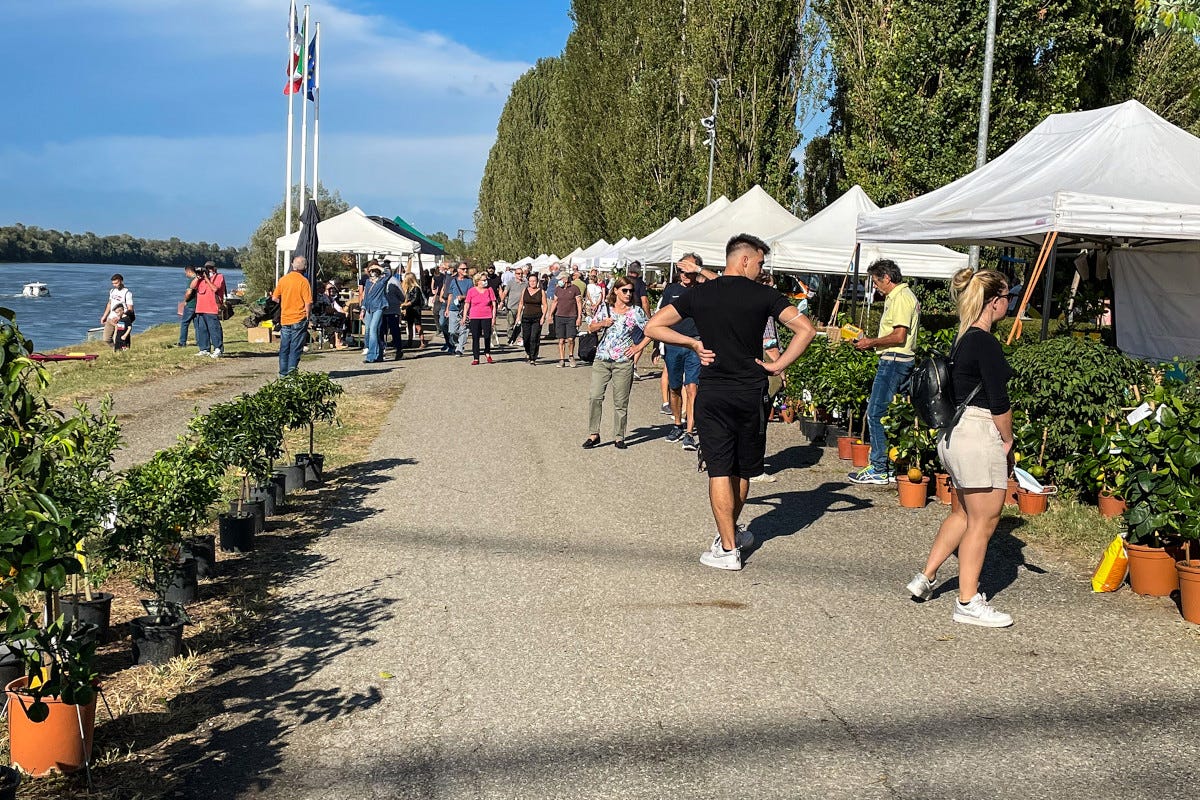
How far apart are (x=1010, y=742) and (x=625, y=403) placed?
7743mm

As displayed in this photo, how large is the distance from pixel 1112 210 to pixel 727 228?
12881 millimetres

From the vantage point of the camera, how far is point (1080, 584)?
6.86 metres

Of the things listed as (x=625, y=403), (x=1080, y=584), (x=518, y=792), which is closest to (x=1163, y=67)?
(x=625, y=403)

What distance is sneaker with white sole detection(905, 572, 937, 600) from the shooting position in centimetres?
634

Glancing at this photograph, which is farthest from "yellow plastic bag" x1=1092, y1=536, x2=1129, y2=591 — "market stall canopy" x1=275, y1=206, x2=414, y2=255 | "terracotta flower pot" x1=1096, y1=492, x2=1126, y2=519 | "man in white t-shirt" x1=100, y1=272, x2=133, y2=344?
"market stall canopy" x1=275, y1=206, x2=414, y2=255

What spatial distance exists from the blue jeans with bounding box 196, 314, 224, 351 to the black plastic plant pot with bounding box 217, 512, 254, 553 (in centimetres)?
1544

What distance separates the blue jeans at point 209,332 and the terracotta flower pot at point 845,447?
14.2 m

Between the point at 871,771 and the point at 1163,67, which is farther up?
the point at 1163,67

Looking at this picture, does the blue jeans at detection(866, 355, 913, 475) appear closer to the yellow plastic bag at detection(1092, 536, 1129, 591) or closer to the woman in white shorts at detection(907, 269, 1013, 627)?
the yellow plastic bag at detection(1092, 536, 1129, 591)

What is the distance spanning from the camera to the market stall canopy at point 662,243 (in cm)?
2419

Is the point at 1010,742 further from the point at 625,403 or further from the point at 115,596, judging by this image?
the point at 625,403

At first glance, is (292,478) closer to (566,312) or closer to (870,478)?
(870,478)

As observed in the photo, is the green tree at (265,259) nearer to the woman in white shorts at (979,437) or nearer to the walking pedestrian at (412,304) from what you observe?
the walking pedestrian at (412,304)

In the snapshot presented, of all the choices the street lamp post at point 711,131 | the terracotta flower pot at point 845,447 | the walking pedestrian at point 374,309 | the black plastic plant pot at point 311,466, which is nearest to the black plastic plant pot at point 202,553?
the black plastic plant pot at point 311,466
